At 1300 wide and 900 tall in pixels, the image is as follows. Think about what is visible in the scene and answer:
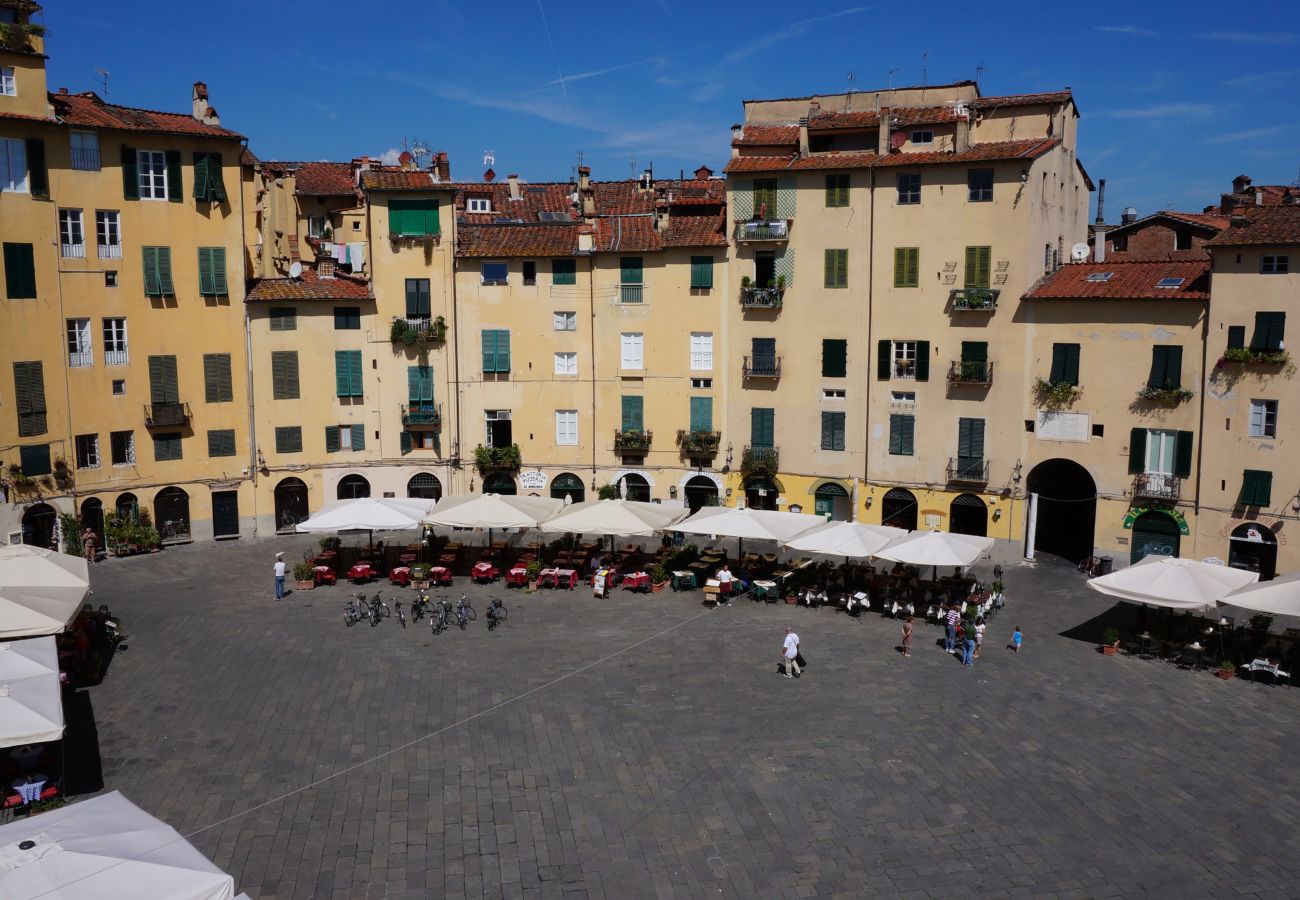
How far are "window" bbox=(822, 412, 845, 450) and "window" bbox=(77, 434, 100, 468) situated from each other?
29289 millimetres

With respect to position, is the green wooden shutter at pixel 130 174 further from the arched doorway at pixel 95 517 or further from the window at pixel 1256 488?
the window at pixel 1256 488

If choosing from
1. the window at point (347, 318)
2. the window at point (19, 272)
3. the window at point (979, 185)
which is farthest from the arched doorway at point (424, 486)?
the window at point (979, 185)

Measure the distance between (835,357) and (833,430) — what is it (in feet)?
10.1

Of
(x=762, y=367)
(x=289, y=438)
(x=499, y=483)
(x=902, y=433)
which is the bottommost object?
(x=499, y=483)

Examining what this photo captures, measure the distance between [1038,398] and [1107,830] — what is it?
23847mm

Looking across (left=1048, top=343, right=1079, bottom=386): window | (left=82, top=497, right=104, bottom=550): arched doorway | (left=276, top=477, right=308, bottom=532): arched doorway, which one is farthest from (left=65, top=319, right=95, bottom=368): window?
(left=1048, top=343, right=1079, bottom=386): window

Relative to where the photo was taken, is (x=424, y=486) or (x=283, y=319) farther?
(x=424, y=486)

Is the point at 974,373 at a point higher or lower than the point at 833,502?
higher

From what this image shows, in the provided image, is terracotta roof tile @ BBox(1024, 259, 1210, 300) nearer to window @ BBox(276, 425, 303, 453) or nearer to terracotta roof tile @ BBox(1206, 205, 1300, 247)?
terracotta roof tile @ BBox(1206, 205, 1300, 247)

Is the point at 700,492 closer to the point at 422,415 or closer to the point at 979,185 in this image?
the point at 422,415

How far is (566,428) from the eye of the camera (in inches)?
1913

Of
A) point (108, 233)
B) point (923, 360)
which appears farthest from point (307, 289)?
point (923, 360)

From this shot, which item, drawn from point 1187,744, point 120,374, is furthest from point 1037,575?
point 120,374

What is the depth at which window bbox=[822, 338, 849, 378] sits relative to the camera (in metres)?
45.0
